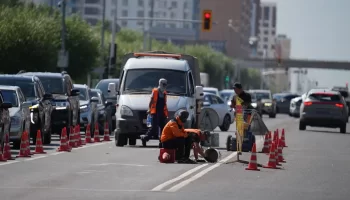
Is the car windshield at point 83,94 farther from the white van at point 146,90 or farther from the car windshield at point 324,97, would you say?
the car windshield at point 324,97

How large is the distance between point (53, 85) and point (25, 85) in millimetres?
3796

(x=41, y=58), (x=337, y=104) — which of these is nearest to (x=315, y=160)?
(x=337, y=104)

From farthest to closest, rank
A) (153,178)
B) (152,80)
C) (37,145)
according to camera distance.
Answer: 1. (152,80)
2. (37,145)
3. (153,178)

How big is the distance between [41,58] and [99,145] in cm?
3058

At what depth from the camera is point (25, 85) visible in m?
30.7

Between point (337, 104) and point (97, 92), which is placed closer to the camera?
point (97, 92)

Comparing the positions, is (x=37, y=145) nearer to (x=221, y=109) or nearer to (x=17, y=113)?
(x=17, y=113)

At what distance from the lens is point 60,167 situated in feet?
70.1

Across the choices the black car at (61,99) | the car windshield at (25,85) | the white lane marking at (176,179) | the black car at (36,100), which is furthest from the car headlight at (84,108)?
the white lane marking at (176,179)

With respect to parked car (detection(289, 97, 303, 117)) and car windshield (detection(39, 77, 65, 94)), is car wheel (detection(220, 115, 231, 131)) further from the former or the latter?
parked car (detection(289, 97, 303, 117))

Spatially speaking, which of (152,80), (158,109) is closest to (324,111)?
(152,80)

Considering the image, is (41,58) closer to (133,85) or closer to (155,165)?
(133,85)

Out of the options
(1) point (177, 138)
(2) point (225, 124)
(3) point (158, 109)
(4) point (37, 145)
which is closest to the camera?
(1) point (177, 138)

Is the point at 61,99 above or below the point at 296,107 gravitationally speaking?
above
